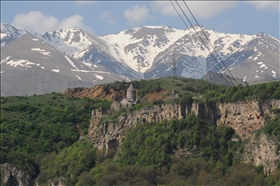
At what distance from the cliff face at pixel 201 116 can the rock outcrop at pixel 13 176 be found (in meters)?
11.5

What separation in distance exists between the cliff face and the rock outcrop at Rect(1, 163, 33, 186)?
11.5m

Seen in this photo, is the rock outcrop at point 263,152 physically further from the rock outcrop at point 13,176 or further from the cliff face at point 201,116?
the rock outcrop at point 13,176

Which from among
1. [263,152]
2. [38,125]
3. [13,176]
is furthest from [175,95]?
[263,152]

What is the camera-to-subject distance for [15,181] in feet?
429

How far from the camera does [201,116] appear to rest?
11506 centimetres

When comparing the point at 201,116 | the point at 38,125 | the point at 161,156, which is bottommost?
the point at 161,156

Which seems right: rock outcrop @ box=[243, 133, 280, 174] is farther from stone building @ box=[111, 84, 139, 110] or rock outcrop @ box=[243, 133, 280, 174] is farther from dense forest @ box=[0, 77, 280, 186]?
stone building @ box=[111, 84, 139, 110]

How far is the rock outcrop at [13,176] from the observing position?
129750mm

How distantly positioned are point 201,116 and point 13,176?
32.7m

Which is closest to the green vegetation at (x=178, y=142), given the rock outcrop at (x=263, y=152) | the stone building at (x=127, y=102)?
the rock outcrop at (x=263, y=152)

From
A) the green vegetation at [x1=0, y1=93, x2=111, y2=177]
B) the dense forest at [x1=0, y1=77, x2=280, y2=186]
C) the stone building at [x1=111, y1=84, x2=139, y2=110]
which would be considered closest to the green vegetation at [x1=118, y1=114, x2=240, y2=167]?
the dense forest at [x1=0, y1=77, x2=280, y2=186]

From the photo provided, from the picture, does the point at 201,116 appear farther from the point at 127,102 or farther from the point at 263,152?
the point at 127,102

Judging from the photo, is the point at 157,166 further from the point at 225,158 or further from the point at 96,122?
the point at 96,122

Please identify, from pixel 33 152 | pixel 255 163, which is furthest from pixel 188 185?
pixel 33 152
